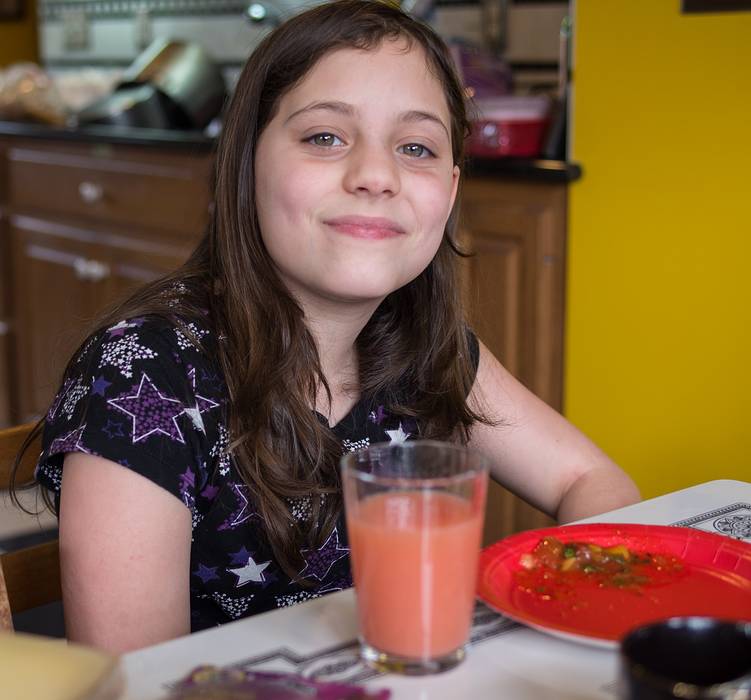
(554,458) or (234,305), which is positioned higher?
(234,305)

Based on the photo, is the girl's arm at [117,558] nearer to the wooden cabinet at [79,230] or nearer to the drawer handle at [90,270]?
the wooden cabinet at [79,230]

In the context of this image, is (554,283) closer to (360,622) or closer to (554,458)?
(554,458)

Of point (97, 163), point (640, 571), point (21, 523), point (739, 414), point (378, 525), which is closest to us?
point (378, 525)

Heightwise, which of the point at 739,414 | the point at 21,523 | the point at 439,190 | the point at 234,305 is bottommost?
the point at 21,523

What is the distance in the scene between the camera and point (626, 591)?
2.81ft

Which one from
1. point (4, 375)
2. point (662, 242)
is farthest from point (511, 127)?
point (4, 375)

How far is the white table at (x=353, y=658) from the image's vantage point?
697mm

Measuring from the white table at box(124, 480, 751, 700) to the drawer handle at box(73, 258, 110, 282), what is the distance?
2.65 meters

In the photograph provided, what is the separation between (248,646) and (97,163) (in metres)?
2.76

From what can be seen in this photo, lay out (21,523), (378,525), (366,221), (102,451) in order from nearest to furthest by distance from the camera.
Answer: (378,525) < (102,451) < (366,221) < (21,523)

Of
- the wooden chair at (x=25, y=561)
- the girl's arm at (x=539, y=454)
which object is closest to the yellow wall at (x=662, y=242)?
the girl's arm at (x=539, y=454)

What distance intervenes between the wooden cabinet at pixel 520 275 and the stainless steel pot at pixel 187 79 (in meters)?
1.23

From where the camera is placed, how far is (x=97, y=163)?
3.32 m

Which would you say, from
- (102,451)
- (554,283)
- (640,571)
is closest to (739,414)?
(554,283)
